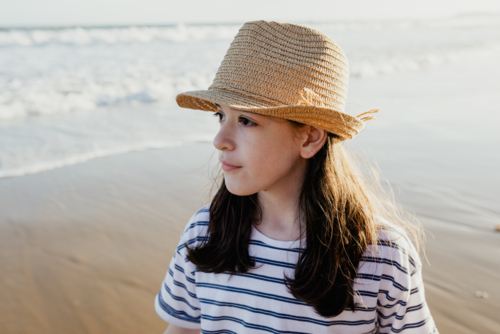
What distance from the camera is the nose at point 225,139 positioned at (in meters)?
1.48

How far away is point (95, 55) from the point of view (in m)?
14.5

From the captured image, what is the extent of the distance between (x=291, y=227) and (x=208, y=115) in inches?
232

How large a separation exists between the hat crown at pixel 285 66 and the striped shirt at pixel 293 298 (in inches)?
21.9

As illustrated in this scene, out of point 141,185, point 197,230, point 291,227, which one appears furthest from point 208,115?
point 291,227

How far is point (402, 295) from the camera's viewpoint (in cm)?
144

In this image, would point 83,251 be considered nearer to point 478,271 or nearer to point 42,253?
point 42,253

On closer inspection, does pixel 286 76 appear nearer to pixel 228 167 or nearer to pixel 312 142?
pixel 312 142

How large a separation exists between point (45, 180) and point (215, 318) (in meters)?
3.90

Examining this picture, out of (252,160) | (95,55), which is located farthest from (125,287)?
(95,55)

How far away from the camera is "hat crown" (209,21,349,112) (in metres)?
1.43

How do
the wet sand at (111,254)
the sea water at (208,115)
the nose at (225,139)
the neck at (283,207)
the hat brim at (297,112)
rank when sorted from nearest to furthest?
the hat brim at (297,112) < the nose at (225,139) < the neck at (283,207) < the wet sand at (111,254) < the sea water at (208,115)

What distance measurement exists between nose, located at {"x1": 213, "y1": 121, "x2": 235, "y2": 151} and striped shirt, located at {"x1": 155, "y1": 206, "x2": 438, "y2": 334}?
377 mm

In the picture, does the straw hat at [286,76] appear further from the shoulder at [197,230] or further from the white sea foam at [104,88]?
the white sea foam at [104,88]

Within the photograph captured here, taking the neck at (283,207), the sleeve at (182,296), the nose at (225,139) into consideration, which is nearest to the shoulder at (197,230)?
the sleeve at (182,296)
